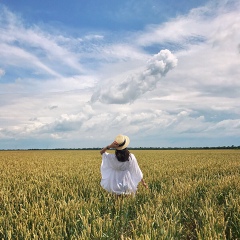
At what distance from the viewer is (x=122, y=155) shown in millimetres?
7195

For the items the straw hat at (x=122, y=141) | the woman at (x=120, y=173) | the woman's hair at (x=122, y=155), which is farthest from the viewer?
the woman at (x=120, y=173)

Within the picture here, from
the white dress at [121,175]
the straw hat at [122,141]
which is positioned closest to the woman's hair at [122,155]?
the white dress at [121,175]

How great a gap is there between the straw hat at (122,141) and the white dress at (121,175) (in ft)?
2.32

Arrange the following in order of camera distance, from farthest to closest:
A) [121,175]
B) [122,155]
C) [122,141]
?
[121,175] < [122,155] < [122,141]

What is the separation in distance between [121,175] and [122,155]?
71cm

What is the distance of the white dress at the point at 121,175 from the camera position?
7.50 m

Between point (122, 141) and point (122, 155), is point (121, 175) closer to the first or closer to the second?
point (122, 155)

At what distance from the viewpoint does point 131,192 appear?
24.8ft

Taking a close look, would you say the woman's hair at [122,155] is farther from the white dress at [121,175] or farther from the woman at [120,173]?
the white dress at [121,175]

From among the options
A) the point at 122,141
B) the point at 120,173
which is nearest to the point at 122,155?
the point at 122,141

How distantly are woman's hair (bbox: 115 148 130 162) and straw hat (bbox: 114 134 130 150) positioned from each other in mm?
267

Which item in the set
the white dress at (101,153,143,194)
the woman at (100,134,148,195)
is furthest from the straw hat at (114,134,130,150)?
the white dress at (101,153,143,194)

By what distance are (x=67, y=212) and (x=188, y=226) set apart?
2.18 metres

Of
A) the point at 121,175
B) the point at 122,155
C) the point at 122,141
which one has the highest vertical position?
the point at 122,141
